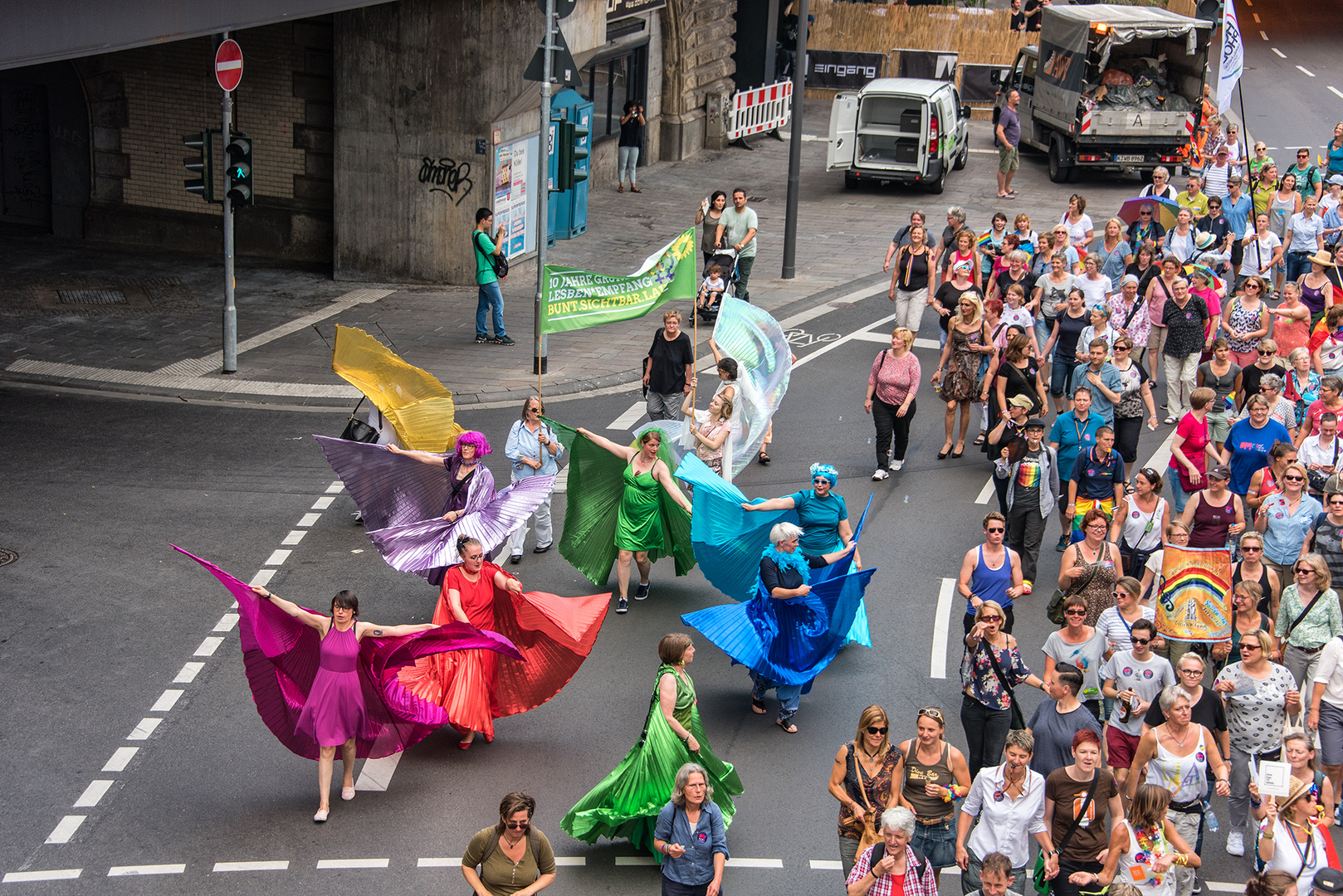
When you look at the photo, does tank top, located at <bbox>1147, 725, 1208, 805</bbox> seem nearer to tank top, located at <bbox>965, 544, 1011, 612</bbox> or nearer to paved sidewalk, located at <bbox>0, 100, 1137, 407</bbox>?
tank top, located at <bbox>965, 544, 1011, 612</bbox>

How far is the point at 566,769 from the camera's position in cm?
1012

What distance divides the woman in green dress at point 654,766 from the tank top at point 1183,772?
8.43 feet

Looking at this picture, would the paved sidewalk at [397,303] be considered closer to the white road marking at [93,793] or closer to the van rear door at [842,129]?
the van rear door at [842,129]

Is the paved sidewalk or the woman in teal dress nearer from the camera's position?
the woman in teal dress

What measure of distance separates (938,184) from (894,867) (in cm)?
2296

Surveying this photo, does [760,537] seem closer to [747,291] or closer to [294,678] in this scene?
[294,678]

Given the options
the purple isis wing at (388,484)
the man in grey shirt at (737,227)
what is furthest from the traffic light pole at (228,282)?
the man in grey shirt at (737,227)

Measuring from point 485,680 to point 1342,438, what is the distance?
24.1 ft

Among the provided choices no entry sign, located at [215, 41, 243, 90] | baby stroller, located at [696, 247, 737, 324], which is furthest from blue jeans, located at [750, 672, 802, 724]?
no entry sign, located at [215, 41, 243, 90]

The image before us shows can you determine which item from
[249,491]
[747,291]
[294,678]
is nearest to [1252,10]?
[747,291]

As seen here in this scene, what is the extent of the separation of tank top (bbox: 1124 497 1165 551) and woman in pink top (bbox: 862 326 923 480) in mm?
3399

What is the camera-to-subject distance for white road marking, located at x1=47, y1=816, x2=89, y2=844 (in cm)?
914

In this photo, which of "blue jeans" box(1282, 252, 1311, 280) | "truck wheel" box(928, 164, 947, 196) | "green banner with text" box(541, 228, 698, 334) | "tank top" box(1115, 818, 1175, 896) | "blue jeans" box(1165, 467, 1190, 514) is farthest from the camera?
"truck wheel" box(928, 164, 947, 196)

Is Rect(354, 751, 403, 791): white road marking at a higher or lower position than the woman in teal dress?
lower
